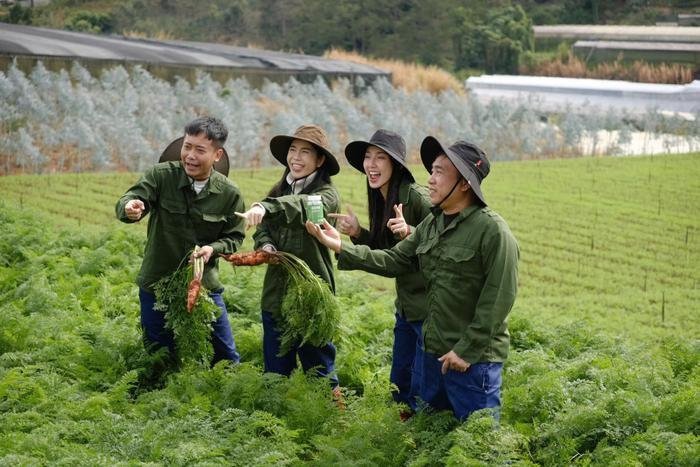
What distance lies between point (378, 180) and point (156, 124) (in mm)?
13009

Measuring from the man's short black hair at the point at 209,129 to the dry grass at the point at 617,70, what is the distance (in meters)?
24.4

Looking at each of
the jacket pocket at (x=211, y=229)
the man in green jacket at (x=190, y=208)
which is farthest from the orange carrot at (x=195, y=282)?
the jacket pocket at (x=211, y=229)

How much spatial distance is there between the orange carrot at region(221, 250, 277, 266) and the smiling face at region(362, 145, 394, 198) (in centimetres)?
73

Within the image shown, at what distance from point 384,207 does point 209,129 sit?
1169 mm

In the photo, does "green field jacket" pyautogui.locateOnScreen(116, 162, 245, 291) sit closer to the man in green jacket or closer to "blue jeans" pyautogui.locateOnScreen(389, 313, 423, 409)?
the man in green jacket

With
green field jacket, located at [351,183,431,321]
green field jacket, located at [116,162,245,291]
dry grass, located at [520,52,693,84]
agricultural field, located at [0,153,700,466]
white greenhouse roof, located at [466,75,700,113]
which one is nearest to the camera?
agricultural field, located at [0,153,700,466]

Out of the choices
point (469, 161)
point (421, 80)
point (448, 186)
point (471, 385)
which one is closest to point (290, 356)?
point (471, 385)

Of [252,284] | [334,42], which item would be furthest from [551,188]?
[334,42]

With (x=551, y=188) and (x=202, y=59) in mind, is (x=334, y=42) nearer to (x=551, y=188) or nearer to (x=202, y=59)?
(x=202, y=59)

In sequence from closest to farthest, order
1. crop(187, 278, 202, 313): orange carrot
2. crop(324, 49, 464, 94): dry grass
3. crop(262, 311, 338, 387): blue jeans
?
crop(187, 278, 202, 313): orange carrot, crop(262, 311, 338, 387): blue jeans, crop(324, 49, 464, 94): dry grass

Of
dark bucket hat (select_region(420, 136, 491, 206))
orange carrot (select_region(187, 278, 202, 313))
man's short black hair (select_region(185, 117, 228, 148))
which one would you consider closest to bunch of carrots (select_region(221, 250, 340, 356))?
orange carrot (select_region(187, 278, 202, 313))

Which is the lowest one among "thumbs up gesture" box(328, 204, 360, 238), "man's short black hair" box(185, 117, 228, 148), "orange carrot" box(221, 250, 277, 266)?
"orange carrot" box(221, 250, 277, 266)

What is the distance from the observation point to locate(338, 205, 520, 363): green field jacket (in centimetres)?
486

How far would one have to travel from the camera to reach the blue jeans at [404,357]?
5.89 metres
